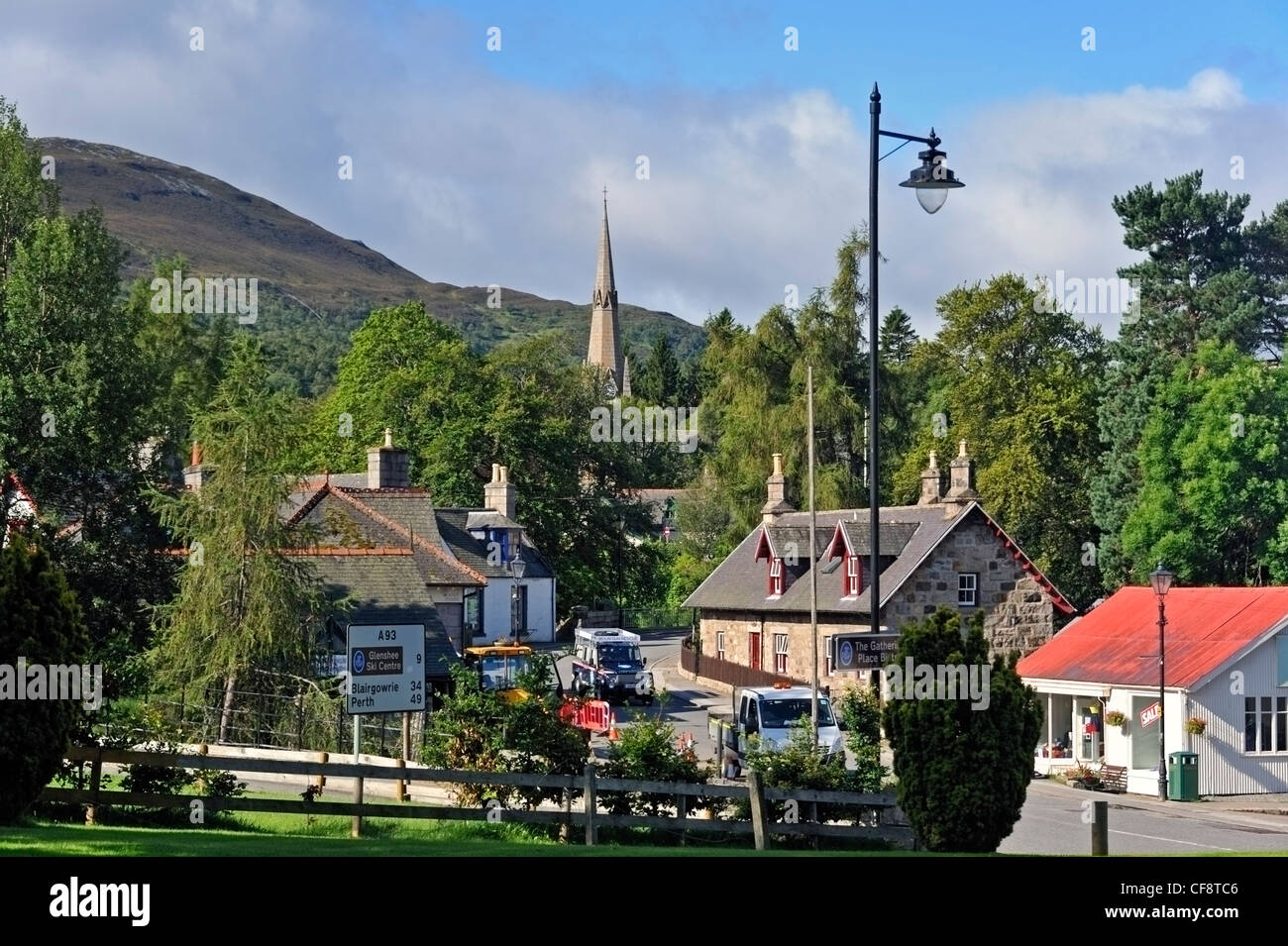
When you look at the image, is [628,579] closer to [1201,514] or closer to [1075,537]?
[1075,537]

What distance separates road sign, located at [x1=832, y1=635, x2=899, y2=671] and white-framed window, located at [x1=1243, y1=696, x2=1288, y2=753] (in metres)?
22.8

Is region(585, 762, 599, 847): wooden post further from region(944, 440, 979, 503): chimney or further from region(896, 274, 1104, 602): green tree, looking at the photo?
region(896, 274, 1104, 602): green tree

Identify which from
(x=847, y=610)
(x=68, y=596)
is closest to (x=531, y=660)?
(x=68, y=596)

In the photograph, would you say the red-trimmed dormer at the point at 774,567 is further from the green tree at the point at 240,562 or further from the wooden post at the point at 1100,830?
the wooden post at the point at 1100,830

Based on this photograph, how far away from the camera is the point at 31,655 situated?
18625 millimetres

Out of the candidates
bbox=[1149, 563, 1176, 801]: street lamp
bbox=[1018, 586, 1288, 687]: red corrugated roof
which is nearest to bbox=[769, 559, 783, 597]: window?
bbox=[1018, 586, 1288, 687]: red corrugated roof

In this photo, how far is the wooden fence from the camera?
20.8 metres

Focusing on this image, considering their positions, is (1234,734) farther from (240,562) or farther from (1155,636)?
(240,562)

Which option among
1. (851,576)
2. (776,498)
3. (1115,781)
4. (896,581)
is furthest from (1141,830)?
(776,498)

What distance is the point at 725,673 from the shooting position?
193 feet

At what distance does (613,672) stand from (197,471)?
1623 cm

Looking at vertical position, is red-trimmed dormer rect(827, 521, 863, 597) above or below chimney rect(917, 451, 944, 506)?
below

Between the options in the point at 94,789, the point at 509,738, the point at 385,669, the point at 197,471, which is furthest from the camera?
the point at 197,471
